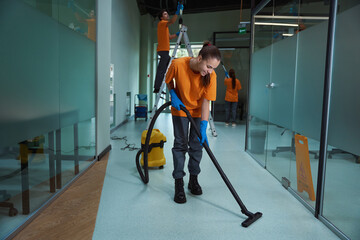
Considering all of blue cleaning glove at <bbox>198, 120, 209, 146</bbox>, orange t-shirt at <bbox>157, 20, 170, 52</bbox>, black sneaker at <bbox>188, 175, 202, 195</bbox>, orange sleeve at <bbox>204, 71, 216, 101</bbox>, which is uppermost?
orange t-shirt at <bbox>157, 20, 170, 52</bbox>

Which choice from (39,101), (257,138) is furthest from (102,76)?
(257,138)

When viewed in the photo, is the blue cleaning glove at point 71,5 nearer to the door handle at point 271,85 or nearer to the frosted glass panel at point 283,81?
the frosted glass panel at point 283,81

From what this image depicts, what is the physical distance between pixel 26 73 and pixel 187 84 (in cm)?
105

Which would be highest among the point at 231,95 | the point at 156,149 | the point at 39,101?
the point at 231,95

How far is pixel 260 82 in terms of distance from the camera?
3254 mm

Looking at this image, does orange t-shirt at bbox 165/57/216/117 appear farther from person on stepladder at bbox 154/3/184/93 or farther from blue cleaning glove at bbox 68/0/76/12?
person on stepladder at bbox 154/3/184/93

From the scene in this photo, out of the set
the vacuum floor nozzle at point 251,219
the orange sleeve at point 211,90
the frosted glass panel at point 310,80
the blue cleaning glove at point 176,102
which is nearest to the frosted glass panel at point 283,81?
the frosted glass panel at point 310,80

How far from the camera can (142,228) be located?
5.29 feet

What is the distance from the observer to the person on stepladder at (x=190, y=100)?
6.44 ft

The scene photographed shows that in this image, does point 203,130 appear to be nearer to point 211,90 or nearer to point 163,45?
point 211,90

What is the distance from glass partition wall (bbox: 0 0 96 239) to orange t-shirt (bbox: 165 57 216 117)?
84cm

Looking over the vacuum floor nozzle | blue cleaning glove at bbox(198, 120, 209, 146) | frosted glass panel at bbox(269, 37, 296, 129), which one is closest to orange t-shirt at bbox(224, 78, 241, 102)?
frosted glass panel at bbox(269, 37, 296, 129)

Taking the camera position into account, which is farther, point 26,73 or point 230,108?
point 230,108

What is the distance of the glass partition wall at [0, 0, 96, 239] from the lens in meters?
1.39
